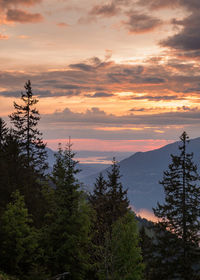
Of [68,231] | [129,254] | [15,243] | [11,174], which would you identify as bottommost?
[129,254]

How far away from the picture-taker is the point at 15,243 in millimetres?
25031

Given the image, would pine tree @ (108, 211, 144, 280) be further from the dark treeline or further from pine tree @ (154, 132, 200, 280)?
pine tree @ (154, 132, 200, 280)

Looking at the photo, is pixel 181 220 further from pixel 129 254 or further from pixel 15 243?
pixel 15 243

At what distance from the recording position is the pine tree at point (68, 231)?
83.6 feet

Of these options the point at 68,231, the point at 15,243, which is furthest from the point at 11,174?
the point at 68,231

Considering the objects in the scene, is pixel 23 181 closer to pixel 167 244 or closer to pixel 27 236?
pixel 27 236

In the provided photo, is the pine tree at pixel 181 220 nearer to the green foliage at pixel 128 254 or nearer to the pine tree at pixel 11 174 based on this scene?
the green foliage at pixel 128 254

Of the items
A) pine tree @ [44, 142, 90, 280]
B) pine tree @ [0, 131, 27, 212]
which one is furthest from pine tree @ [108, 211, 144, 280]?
pine tree @ [0, 131, 27, 212]

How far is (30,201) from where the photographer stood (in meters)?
31.3

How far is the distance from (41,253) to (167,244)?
1302cm

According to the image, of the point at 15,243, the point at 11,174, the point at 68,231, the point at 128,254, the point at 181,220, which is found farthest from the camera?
the point at 11,174

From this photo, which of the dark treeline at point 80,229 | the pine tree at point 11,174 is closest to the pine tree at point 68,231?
the dark treeline at point 80,229

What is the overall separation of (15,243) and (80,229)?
516 centimetres

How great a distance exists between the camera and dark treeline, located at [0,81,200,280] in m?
24.9
